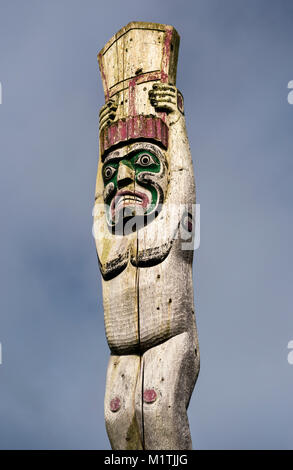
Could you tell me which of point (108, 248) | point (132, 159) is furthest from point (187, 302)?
point (132, 159)

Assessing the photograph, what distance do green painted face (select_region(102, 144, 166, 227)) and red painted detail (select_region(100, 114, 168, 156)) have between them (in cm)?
13

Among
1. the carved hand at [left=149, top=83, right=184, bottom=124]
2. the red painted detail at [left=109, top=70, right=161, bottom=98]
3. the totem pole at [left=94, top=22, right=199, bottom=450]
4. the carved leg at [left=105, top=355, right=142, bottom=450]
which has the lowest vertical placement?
the carved leg at [left=105, top=355, right=142, bottom=450]

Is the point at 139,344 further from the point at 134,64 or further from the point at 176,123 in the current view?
the point at 134,64

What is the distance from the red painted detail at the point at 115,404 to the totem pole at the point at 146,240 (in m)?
0.01

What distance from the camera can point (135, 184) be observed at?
33.9 ft

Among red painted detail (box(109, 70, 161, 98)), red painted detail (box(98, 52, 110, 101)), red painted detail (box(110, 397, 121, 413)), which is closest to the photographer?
red painted detail (box(110, 397, 121, 413))

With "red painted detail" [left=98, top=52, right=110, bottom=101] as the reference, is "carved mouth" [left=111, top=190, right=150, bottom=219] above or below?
below

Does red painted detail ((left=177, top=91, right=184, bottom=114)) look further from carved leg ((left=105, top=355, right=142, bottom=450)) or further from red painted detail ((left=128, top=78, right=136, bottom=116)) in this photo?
carved leg ((left=105, top=355, right=142, bottom=450))

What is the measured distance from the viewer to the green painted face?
10172 millimetres

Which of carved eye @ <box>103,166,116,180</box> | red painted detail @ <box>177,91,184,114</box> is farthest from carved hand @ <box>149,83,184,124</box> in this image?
carved eye @ <box>103,166,116,180</box>

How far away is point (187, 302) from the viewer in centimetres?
952

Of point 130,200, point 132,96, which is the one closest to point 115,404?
point 130,200

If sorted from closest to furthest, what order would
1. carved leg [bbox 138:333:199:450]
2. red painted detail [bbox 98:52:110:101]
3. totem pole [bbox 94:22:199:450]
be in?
1. carved leg [bbox 138:333:199:450]
2. totem pole [bbox 94:22:199:450]
3. red painted detail [bbox 98:52:110:101]

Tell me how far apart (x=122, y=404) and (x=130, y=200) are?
8.24 feet
